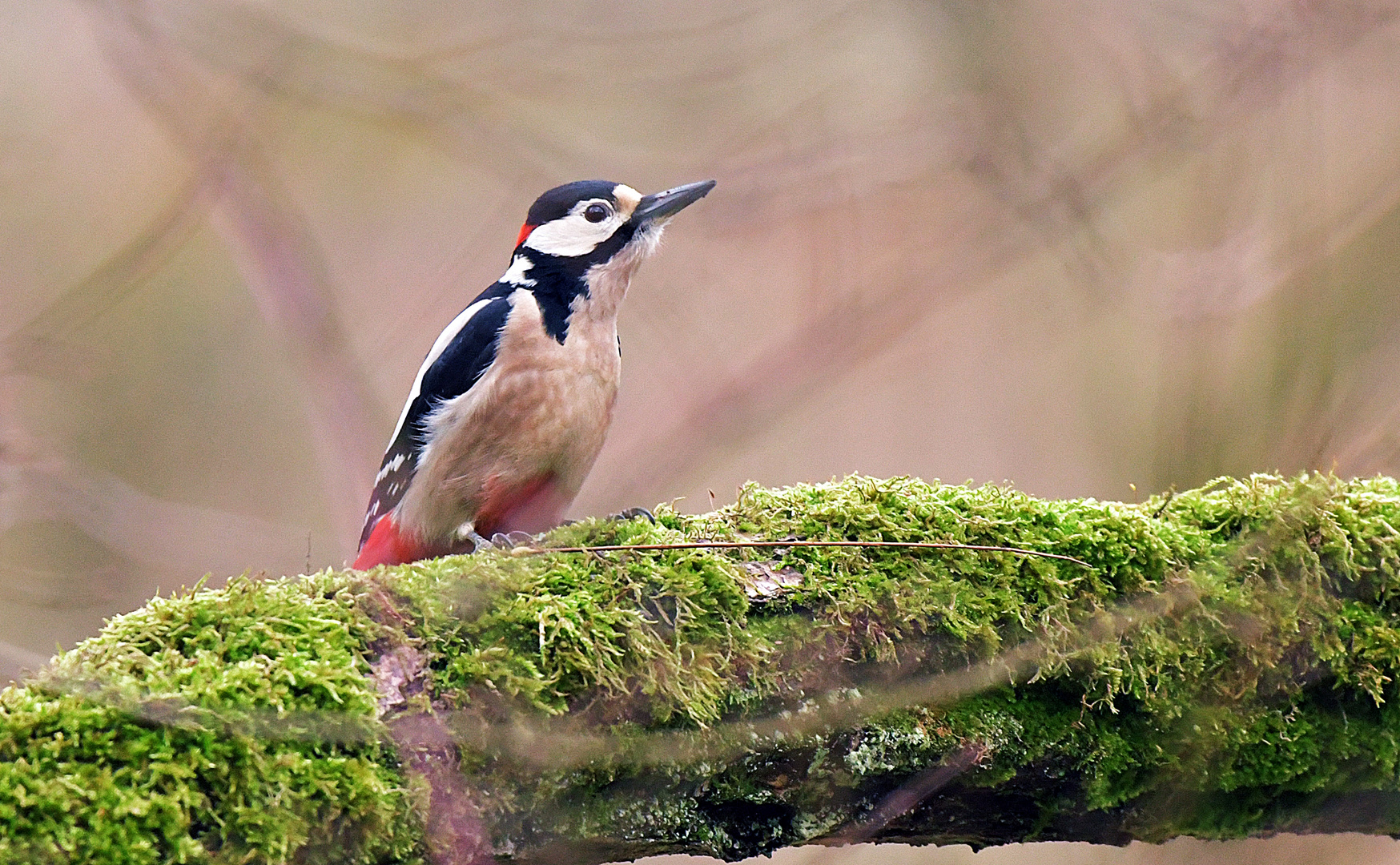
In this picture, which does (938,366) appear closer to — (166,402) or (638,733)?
(166,402)

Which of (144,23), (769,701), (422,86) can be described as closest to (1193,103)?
(422,86)

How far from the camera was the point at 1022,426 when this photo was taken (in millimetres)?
6184

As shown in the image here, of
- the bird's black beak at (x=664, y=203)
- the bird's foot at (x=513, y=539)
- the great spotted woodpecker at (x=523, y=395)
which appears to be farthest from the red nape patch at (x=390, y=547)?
the bird's black beak at (x=664, y=203)

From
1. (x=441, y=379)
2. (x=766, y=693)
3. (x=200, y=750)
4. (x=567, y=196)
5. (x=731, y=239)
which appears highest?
(x=731, y=239)

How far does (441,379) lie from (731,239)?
1.72m

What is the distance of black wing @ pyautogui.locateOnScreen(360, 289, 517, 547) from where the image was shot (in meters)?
3.24

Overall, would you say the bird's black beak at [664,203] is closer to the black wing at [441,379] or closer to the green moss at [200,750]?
the black wing at [441,379]

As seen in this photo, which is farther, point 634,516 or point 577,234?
point 577,234

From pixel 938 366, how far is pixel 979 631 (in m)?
4.56

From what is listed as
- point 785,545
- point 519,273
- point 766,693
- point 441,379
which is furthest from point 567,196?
point 766,693

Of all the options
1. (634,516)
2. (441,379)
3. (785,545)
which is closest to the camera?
(785,545)

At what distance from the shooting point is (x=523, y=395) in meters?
3.14

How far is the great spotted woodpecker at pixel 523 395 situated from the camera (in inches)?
124

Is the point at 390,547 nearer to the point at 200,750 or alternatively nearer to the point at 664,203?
the point at 664,203
